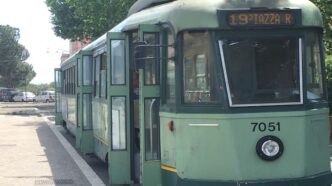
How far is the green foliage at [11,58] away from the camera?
9538cm

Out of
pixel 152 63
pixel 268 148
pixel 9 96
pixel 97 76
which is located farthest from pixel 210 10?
pixel 9 96

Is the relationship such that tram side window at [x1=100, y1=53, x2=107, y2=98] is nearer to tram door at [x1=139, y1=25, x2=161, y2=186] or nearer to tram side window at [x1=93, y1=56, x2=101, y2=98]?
tram side window at [x1=93, y1=56, x2=101, y2=98]

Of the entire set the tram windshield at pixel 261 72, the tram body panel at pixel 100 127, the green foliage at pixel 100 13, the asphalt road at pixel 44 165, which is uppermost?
the green foliage at pixel 100 13

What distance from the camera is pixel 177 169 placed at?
6.86m

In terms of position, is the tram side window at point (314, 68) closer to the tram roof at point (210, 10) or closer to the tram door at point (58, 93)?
the tram roof at point (210, 10)

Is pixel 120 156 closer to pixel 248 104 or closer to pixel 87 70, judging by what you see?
pixel 248 104

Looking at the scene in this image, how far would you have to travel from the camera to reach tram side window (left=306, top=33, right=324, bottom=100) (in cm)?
686

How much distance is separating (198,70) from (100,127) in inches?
198

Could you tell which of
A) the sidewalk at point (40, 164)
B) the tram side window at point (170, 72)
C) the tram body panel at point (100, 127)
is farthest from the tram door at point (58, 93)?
the tram side window at point (170, 72)

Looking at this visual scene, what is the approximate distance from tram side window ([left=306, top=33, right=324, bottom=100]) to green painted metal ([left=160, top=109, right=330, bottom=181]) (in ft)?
0.91

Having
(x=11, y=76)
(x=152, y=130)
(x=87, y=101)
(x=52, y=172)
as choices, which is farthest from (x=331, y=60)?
(x=11, y=76)

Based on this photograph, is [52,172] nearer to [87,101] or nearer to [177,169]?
[87,101]

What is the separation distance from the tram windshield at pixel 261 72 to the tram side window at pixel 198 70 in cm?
17

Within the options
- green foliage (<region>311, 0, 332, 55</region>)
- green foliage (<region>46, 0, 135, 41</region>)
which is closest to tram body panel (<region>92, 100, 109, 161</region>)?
green foliage (<region>311, 0, 332, 55</region>)
